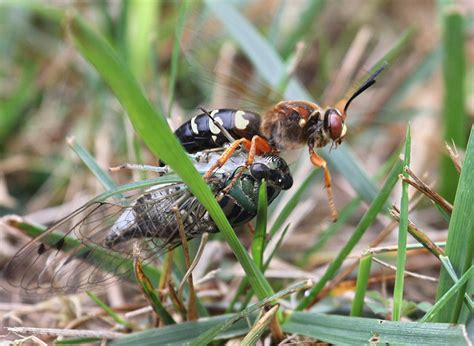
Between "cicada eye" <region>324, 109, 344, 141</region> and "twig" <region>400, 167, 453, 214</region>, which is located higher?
"cicada eye" <region>324, 109, 344, 141</region>

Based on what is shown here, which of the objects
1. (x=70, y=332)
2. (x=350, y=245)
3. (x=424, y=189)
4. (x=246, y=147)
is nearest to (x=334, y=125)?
(x=246, y=147)

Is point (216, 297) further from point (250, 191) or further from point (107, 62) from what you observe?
point (107, 62)

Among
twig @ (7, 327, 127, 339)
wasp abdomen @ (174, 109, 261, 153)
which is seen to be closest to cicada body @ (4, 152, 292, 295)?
twig @ (7, 327, 127, 339)

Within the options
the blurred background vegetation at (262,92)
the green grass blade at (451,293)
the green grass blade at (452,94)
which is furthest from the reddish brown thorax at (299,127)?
the green grass blade at (451,293)

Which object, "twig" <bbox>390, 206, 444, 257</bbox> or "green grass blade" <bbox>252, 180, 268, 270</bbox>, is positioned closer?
"twig" <bbox>390, 206, 444, 257</bbox>

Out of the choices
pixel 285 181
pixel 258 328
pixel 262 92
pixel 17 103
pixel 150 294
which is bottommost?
pixel 258 328

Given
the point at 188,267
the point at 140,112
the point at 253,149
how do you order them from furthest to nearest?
the point at 253,149 → the point at 188,267 → the point at 140,112

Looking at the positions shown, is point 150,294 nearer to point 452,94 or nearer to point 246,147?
point 246,147

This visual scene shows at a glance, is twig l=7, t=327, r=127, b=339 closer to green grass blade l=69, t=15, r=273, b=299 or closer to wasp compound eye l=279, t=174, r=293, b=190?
green grass blade l=69, t=15, r=273, b=299
